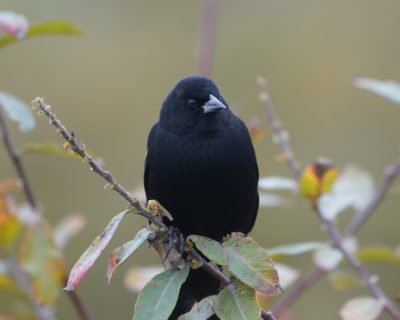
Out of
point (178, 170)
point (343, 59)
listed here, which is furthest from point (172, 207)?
point (343, 59)

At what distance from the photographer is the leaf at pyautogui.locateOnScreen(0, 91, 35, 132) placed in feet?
11.2

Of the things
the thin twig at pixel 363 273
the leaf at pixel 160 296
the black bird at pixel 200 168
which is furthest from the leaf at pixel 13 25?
the thin twig at pixel 363 273

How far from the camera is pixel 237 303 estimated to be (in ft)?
8.69

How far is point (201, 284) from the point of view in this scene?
153 inches

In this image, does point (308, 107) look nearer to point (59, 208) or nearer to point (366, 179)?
point (59, 208)

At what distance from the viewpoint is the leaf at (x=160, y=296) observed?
2609mm

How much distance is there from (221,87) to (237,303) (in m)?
5.95

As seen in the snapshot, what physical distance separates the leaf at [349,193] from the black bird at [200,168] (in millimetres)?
295

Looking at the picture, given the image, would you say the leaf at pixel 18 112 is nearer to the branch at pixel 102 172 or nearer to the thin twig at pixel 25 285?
the thin twig at pixel 25 285

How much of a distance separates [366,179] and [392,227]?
13.6 feet

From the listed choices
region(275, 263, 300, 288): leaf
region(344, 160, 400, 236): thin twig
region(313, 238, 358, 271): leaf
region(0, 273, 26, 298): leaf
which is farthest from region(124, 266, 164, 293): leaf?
region(344, 160, 400, 236): thin twig

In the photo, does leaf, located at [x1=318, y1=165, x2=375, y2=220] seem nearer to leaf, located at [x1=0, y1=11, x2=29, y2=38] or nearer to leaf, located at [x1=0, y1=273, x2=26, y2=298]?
leaf, located at [x1=0, y1=273, x2=26, y2=298]

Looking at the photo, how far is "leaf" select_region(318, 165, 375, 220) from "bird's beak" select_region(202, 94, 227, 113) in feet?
1.79

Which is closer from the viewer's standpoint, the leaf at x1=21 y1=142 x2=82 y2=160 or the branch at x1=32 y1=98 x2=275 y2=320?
the branch at x1=32 y1=98 x2=275 y2=320
